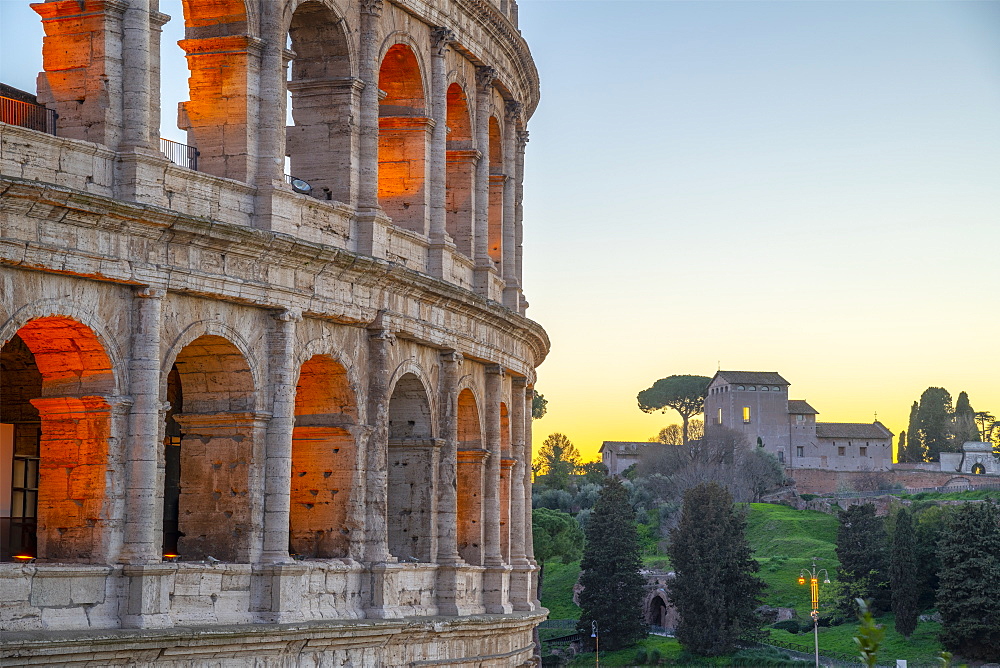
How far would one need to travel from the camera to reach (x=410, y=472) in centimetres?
2317

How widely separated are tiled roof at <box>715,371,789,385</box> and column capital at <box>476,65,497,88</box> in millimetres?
94396

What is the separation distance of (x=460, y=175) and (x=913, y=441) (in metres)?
109

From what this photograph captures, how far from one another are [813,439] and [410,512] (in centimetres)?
10070

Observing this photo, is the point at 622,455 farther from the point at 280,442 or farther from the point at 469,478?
the point at 280,442

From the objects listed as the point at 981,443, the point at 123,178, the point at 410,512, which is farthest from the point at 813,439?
the point at 123,178

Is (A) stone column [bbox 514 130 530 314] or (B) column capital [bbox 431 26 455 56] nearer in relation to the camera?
(B) column capital [bbox 431 26 455 56]

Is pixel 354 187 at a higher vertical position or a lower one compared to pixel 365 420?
higher

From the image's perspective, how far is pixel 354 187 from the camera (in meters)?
A: 21.0

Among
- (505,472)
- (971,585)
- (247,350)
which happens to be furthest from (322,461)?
(971,585)

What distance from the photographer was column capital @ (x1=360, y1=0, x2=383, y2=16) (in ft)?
70.1

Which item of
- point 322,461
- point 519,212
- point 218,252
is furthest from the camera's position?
point 519,212

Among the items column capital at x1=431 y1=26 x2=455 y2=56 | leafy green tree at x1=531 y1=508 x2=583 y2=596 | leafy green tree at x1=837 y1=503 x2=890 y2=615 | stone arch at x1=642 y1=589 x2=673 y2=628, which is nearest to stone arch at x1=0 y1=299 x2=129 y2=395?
column capital at x1=431 y1=26 x2=455 y2=56

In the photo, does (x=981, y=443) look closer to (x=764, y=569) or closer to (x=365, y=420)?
(x=764, y=569)

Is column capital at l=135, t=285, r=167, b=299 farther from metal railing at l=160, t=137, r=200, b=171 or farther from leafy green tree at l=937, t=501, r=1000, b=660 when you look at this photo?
leafy green tree at l=937, t=501, r=1000, b=660
